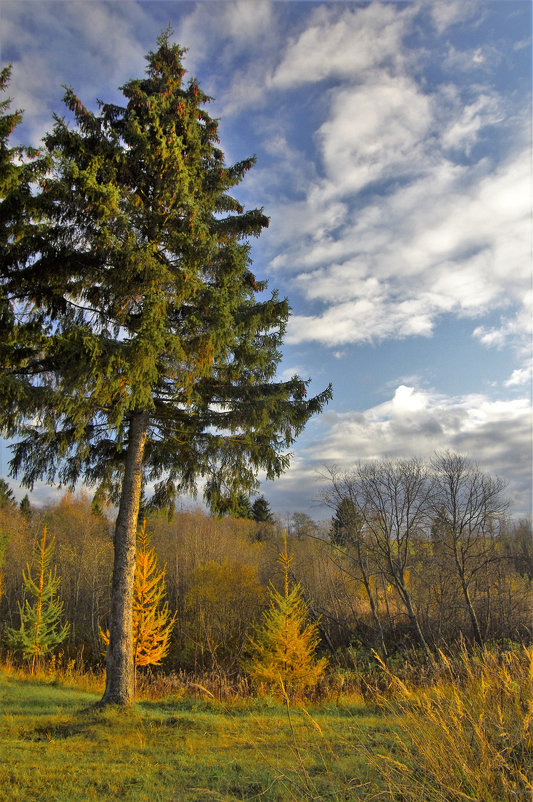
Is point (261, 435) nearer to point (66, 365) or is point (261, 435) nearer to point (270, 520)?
point (66, 365)

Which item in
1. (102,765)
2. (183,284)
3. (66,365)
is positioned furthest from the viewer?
(183,284)

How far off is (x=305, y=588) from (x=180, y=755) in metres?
21.1

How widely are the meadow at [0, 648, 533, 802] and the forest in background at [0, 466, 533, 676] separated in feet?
12.6

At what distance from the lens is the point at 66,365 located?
269 inches

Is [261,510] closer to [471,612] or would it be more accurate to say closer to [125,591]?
[471,612]

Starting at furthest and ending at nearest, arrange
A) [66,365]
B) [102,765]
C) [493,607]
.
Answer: [493,607]
[66,365]
[102,765]

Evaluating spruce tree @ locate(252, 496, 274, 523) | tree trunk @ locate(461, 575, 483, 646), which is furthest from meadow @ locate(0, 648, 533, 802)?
spruce tree @ locate(252, 496, 274, 523)

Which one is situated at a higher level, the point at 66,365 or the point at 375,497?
the point at 66,365

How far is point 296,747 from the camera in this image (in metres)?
2.97

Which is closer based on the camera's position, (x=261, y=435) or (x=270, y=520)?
(x=261, y=435)

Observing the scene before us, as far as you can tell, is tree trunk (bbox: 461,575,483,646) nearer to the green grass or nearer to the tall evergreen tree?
the green grass

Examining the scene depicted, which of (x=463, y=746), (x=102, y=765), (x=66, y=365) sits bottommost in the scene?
(x=102, y=765)

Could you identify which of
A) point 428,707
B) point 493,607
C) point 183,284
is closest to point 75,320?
point 183,284

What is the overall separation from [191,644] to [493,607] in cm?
1635
